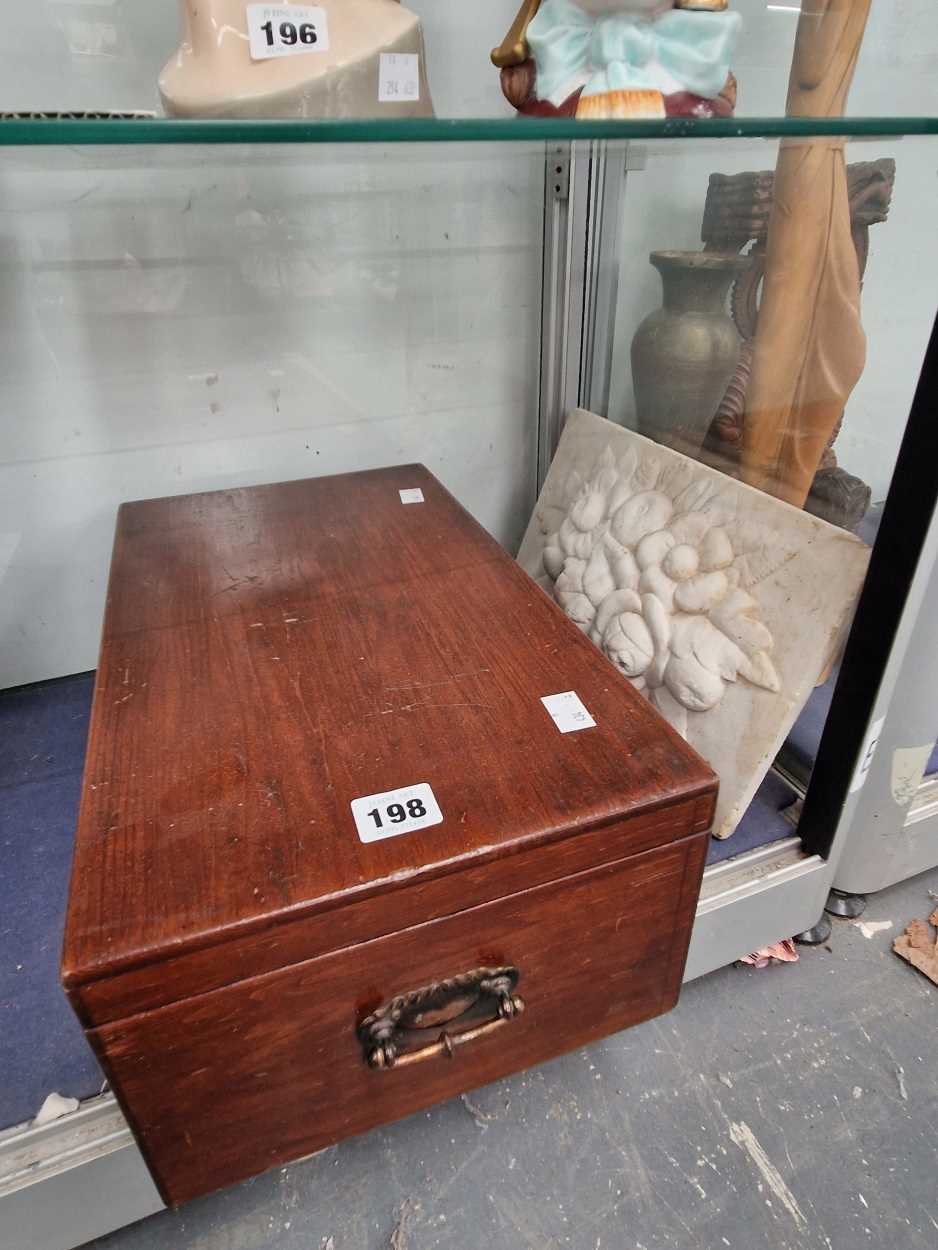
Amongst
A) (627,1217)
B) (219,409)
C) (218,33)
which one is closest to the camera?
(218,33)

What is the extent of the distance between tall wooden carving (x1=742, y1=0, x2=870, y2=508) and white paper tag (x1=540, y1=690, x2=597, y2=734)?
0.39 metres

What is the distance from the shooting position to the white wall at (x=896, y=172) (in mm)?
609

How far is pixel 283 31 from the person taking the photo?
47 cm

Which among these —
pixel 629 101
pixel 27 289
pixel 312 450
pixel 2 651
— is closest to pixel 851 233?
pixel 629 101

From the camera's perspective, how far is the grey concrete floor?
612mm

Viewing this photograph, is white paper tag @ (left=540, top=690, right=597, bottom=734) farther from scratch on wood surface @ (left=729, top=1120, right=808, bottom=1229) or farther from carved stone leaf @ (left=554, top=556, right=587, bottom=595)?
scratch on wood surface @ (left=729, top=1120, right=808, bottom=1229)

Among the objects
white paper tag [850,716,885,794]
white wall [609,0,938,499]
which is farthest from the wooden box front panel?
white wall [609,0,938,499]

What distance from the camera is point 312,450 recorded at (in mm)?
981

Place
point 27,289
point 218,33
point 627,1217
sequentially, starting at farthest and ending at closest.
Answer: point 27,289, point 627,1217, point 218,33

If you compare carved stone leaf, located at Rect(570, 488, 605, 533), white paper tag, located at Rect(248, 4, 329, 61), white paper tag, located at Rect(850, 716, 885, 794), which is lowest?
white paper tag, located at Rect(850, 716, 885, 794)

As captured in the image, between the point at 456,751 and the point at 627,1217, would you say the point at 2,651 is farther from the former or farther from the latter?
the point at 627,1217

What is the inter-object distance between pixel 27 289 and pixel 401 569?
510 millimetres

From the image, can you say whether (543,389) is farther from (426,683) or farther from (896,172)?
(426,683)

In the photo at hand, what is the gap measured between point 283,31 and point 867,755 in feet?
2.42
